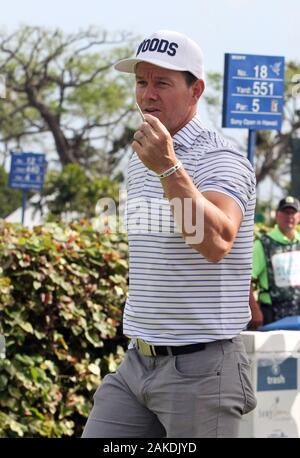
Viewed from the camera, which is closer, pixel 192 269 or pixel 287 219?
pixel 192 269

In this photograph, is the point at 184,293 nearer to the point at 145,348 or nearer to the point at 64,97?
the point at 145,348

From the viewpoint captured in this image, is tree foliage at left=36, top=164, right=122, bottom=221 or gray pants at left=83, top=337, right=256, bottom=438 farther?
tree foliage at left=36, top=164, right=122, bottom=221

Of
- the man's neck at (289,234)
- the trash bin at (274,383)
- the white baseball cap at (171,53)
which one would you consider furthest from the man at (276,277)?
the white baseball cap at (171,53)

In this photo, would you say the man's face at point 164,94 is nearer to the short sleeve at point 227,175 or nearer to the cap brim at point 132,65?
the cap brim at point 132,65

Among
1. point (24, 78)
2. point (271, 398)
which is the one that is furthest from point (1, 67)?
point (271, 398)

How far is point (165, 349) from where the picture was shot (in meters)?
3.74

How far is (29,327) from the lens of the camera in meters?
6.52

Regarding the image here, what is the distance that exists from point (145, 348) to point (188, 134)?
29.2 inches

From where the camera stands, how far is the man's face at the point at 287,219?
28.7 ft

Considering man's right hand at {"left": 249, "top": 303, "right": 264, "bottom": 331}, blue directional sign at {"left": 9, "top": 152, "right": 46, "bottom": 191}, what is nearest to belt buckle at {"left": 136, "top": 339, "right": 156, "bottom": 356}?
man's right hand at {"left": 249, "top": 303, "right": 264, "bottom": 331}

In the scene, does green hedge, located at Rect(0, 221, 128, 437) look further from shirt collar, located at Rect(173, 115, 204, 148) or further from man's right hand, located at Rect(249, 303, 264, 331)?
shirt collar, located at Rect(173, 115, 204, 148)

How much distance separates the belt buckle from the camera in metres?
3.77

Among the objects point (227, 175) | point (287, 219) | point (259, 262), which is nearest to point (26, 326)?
point (259, 262)

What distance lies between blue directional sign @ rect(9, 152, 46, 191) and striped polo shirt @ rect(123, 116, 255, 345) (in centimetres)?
1511
